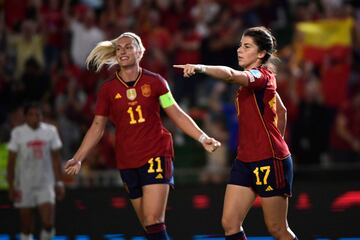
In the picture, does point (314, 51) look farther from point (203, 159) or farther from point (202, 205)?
point (202, 205)

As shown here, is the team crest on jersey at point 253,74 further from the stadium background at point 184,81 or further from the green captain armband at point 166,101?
the stadium background at point 184,81

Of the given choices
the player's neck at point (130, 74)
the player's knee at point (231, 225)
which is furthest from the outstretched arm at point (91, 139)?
the player's knee at point (231, 225)

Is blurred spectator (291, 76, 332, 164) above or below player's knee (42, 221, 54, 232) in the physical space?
above

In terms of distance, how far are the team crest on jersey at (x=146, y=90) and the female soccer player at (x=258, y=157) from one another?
3.34 ft

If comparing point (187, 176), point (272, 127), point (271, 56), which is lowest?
point (187, 176)

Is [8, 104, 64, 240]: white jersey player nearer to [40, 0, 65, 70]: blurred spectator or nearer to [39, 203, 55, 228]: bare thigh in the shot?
[39, 203, 55, 228]: bare thigh

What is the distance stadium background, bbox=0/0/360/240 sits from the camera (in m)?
12.2

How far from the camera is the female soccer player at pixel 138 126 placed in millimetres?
9383

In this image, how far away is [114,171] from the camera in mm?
14070

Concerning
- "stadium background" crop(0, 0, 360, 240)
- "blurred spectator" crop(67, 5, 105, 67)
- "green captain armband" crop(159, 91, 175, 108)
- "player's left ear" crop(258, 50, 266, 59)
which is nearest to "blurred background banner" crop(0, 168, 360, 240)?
"stadium background" crop(0, 0, 360, 240)

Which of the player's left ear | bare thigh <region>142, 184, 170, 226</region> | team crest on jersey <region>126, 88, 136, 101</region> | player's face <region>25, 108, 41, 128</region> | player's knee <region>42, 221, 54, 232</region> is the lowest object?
player's knee <region>42, 221, 54, 232</region>

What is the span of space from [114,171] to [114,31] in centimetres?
344

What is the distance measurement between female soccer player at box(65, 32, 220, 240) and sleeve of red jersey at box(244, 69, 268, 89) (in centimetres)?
104

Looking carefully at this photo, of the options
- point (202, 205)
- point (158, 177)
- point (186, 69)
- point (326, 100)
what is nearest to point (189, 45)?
point (326, 100)
